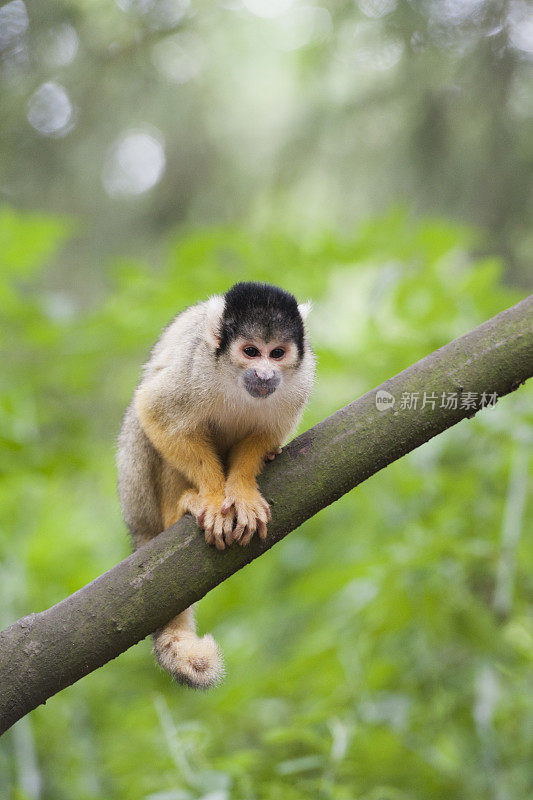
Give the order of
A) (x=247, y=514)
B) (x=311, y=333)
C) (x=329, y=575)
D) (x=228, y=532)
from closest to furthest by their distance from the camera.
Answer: (x=228, y=532) → (x=247, y=514) → (x=329, y=575) → (x=311, y=333)

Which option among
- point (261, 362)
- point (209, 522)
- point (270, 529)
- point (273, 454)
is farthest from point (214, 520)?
point (261, 362)

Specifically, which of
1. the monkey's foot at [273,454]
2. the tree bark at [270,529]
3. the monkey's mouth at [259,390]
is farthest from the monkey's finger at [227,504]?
the monkey's mouth at [259,390]

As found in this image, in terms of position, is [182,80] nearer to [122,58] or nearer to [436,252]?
[122,58]

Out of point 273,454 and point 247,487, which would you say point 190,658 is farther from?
point 273,454

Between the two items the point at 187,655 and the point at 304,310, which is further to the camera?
the point at 304,310

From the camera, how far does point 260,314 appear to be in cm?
279

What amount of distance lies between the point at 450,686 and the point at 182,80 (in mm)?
4671

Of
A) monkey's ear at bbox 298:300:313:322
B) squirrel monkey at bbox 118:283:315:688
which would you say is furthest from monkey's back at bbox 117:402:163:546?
monkey's ear at bbox 298:300:313:322

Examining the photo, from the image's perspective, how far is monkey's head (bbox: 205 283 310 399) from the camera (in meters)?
2.77

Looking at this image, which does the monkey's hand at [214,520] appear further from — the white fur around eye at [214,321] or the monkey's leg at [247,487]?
the white fur around eye at [214,321]

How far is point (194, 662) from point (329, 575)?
1138 mm

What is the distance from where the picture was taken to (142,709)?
152 inches

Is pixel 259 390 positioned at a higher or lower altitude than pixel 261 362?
lower

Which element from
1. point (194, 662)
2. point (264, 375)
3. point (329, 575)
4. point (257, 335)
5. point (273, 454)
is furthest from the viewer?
point (329, 575)
